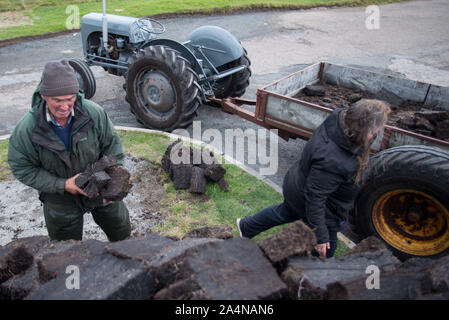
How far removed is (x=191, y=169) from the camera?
520 cm

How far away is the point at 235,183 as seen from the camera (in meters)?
5.30

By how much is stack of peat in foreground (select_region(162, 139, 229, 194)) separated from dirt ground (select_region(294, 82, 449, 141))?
2.16 m

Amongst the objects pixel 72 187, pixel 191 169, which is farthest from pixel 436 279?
pixel 191 169

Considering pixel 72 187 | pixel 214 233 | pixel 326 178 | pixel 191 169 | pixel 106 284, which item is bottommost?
pixel 191 169

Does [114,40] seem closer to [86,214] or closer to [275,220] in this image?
[86,214]

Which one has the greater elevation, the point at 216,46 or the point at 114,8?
the point at 114,8

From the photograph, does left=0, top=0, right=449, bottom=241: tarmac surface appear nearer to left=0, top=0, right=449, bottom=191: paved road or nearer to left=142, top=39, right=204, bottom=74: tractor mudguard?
left=0, top=0, right=449, bottom=191: paved road

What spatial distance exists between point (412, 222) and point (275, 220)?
165 centimetres

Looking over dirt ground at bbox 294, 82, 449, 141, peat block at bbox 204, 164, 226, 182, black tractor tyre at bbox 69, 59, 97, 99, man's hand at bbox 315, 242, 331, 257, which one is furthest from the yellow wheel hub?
black tractor tyre at bbox 69, 59, 97, 99

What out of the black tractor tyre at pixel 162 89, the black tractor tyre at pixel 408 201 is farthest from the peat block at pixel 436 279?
the black tractor tyre at pixel 162 89

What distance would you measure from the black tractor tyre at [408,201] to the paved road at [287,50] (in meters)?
1.69

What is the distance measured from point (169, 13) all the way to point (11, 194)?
475 inches
